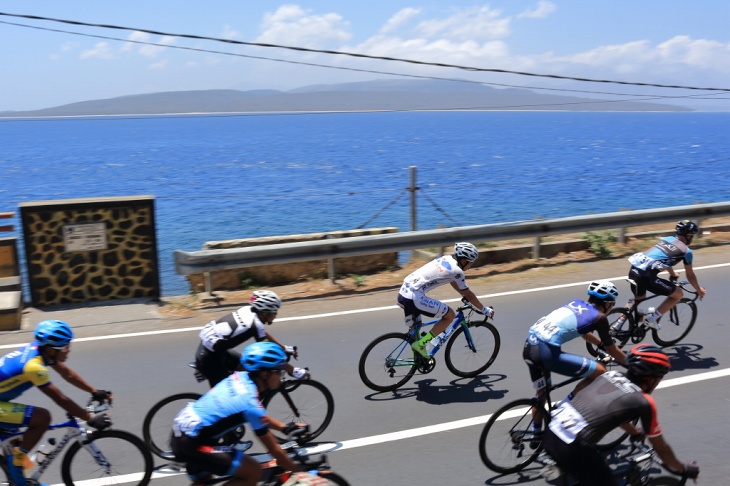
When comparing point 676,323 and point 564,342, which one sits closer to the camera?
point 564,342

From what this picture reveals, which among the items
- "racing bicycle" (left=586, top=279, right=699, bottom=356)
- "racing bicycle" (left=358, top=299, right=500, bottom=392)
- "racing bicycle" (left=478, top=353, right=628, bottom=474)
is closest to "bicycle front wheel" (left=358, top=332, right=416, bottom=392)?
"racing bicycle" (left=358, top=299, right=500, bottom=392)

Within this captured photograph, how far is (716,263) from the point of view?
13.7 m

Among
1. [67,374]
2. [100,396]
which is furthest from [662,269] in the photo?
[67,374]

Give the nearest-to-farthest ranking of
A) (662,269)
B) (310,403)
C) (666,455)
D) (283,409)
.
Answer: (666,455) → (310,403) → (283,409) → (662,269)

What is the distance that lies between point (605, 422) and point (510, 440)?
1601mm

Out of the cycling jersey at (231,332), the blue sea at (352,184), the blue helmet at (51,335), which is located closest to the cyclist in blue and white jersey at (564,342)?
the cycling jersey at (231,332)

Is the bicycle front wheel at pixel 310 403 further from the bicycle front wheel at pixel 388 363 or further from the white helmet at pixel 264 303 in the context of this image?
the bicycle front wheel at pixel 388 363

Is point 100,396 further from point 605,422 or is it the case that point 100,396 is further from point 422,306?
point 605,422

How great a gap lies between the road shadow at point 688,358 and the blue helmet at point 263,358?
5.57m

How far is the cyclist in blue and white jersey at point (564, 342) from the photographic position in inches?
251

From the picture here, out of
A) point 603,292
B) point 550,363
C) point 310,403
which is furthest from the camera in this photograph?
point 310,403

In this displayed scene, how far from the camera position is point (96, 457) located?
229 inches

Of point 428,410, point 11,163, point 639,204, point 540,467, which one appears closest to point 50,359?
point 428,410

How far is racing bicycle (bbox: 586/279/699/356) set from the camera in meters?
9.09
